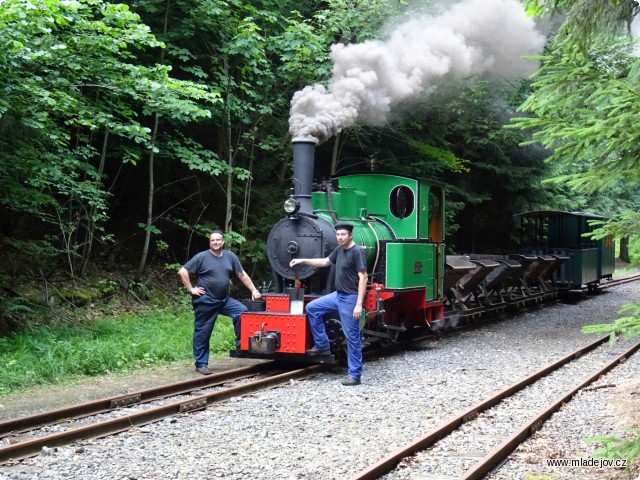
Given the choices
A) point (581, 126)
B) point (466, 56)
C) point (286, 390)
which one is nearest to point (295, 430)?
point (286, 390)

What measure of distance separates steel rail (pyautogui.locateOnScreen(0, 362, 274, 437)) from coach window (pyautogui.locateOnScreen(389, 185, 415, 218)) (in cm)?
320

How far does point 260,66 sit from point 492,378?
774 cm

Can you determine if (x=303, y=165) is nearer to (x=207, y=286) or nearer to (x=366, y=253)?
(x=366, y=253)

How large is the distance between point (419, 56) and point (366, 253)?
151 inches

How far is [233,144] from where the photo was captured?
13.9 m

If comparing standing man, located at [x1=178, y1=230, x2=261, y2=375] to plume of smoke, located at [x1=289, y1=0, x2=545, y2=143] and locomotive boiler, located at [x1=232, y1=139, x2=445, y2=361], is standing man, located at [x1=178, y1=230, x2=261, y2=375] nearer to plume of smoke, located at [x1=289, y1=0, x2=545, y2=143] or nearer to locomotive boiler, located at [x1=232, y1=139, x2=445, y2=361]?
locomotive boiler, located at [x1=232, y1=139, x2=445, y2=361]

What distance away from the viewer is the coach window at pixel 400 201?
9.85 meters

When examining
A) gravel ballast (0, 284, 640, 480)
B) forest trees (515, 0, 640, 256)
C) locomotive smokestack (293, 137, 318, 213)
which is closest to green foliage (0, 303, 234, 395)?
gravel ballast (0, 284, 640, 480)

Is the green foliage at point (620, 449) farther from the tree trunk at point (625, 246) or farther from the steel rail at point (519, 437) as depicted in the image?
the tree trunk at point (625, 246)

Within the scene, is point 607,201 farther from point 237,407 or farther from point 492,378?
point 237,407

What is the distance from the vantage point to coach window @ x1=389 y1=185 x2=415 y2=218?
9852mm

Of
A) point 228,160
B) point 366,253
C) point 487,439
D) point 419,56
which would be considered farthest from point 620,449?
point 228,160

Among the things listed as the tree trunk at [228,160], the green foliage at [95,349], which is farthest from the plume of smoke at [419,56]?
Answer: the green foliage at [95,349]

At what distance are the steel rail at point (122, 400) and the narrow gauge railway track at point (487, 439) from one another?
273 cm
